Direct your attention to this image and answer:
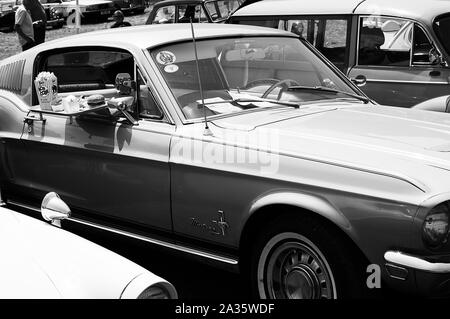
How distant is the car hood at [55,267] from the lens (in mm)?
2309

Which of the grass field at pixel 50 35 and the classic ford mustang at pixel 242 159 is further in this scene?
the grass field at pixel 50 35

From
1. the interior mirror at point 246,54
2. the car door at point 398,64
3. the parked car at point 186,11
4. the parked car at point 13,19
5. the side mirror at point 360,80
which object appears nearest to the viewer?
the interior mirror at point 246,54

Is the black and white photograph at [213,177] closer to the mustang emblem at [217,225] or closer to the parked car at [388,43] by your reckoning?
the mustang emblem at [217,225]

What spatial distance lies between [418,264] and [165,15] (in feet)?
30.0

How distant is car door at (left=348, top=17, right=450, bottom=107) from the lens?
257 inches

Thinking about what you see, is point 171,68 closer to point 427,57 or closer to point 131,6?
point 427,57

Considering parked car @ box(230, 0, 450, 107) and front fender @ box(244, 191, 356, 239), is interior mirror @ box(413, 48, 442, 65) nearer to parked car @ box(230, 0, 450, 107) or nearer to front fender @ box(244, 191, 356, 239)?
parked car @ box(230, 0, 450, 107)

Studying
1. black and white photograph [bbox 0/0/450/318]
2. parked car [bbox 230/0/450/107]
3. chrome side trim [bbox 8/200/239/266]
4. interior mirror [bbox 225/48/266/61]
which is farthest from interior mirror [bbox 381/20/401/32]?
chrome side trim [bbox 8/200/239/266]

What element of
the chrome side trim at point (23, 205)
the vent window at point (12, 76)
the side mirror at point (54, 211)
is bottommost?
the chrome side trim at point (23, 205)

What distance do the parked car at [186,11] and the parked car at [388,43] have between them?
158 inches

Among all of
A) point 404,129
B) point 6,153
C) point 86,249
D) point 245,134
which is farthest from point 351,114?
point 6,153

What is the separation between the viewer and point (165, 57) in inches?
164

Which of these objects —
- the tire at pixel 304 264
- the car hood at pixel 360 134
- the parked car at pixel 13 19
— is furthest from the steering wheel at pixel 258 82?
the parked car at pixel 13 19

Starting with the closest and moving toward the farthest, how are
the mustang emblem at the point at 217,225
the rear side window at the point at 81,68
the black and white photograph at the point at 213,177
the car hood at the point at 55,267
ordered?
the car hood at the point at 55,267 < the black and white photograph at the point at 213,177 < the mustang emblem at the point at 217,225 < the rear side window at the point at 81,68
